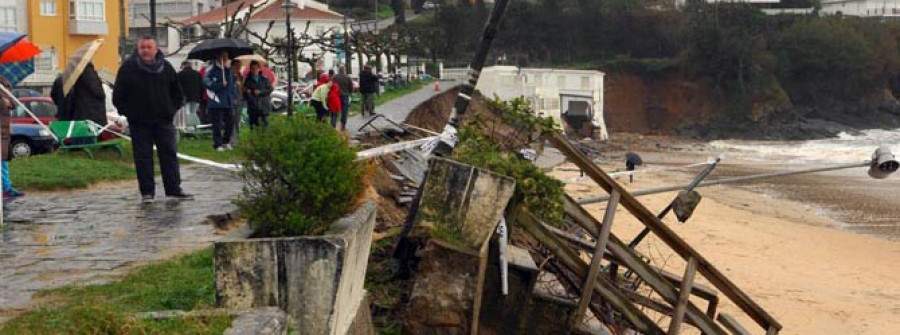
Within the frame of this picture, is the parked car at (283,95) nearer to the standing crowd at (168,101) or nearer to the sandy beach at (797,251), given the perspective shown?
the standing crowd at (168,101)

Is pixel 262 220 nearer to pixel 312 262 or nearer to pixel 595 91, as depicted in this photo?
pixel 312 262

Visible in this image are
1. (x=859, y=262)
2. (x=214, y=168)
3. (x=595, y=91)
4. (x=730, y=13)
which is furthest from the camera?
(x=730, y=13)

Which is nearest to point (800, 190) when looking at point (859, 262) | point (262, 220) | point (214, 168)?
point (859, 262)

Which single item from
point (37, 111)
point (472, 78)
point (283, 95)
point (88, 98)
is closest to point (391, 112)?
point (283, 95)

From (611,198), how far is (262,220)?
149 inches

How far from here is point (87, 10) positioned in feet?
195

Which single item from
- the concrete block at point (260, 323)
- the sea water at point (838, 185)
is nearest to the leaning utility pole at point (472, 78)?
the concrete block at point (260, 323)

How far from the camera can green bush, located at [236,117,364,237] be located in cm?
657

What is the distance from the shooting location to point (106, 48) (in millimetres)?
59562

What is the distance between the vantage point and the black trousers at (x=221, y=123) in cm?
1970

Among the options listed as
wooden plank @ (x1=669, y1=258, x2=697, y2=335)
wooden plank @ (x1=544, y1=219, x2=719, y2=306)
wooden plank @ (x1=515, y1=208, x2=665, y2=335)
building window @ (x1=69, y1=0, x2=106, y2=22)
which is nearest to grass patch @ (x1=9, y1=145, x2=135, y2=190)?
wooden plank @ (x1=544, y1=219, x2=719, y2=306)

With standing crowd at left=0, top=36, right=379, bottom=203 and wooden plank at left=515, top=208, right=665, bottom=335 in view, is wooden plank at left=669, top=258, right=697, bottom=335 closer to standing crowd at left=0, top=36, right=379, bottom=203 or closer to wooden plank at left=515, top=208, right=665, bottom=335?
wooden plank at left=515, top=208, right=665, bottom=335

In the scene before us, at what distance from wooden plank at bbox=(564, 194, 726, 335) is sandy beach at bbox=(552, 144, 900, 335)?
497 cm

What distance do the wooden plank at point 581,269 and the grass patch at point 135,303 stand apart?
2.38 m
